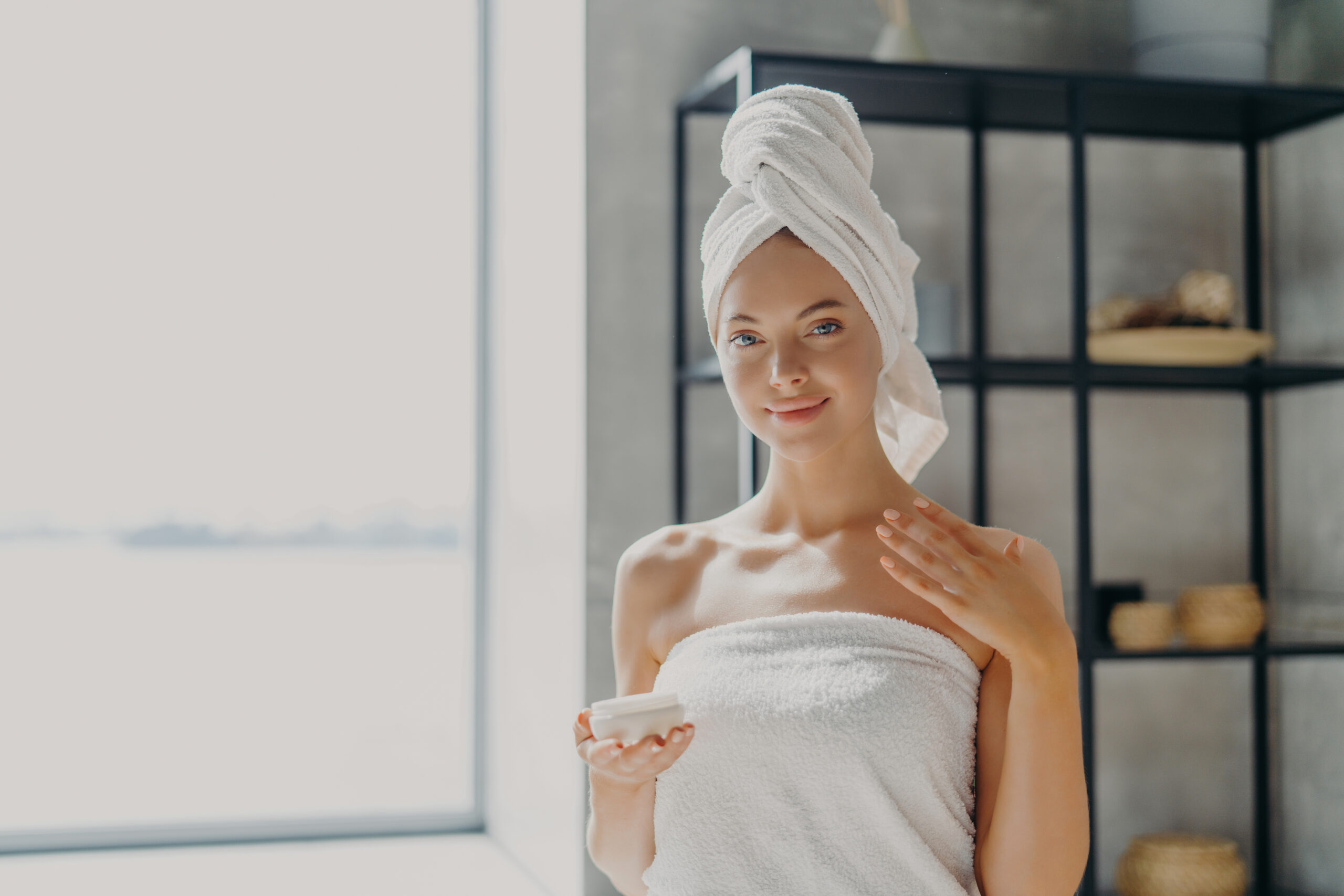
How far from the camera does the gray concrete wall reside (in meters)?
2.12

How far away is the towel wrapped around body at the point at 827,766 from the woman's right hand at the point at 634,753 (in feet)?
0.26

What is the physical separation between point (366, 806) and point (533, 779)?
0.52m

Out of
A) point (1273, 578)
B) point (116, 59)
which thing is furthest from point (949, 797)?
point (116, 59)

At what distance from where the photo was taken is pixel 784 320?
1040mm

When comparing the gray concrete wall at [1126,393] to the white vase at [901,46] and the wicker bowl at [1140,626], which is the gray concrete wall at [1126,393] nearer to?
the white vase at [901,46]

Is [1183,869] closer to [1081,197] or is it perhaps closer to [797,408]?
[1081,197]

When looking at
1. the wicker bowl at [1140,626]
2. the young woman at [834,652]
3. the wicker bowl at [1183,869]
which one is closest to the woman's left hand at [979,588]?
the young woman at [834,652]

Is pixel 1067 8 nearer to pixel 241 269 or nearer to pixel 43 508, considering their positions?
pixel 241 269

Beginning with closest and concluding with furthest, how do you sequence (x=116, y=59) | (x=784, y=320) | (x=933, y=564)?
(x=933, y=564)
(x=784, y=320)
(x=116, y=59)

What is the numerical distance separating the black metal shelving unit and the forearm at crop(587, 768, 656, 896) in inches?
28.2

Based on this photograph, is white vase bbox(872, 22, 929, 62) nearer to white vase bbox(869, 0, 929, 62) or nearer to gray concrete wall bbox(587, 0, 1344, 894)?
white vase bbox(869, 0, 929, 62)

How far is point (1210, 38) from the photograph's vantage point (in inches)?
83.4

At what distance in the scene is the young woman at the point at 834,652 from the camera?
0.95 meters

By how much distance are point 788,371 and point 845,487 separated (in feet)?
0.51
